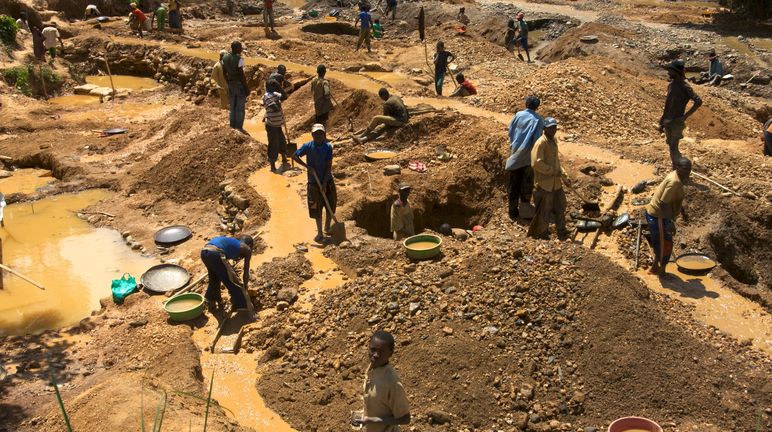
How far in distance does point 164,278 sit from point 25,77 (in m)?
12.2

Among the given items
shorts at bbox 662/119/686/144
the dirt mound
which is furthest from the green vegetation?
shorts at bbox 662/119/686/144

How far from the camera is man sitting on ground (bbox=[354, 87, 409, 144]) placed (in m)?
12.1

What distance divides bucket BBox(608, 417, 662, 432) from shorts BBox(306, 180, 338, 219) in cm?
472

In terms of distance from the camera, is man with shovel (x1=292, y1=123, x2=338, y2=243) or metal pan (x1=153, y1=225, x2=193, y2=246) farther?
metal pan (x1=153, y1=225, x2=193, y2=246)

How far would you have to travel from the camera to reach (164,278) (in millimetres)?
8680

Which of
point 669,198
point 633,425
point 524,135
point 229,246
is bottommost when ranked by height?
point 633,425

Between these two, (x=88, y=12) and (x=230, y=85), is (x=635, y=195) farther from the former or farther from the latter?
(x=88, y=12)

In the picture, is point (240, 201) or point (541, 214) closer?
point (541, 214)

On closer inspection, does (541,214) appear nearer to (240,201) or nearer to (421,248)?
(421,248)

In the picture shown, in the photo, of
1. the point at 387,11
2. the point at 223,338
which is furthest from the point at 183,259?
the point at 387,11

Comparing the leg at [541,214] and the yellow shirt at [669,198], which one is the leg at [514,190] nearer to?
the leg at [541,214]

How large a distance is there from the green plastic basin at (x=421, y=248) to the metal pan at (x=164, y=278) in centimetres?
271

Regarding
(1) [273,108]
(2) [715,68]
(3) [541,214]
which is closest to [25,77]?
(1) [273,108]

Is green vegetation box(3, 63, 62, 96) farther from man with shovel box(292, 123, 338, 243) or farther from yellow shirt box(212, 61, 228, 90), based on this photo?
man with shovel box(292, 123, 338, 243)
